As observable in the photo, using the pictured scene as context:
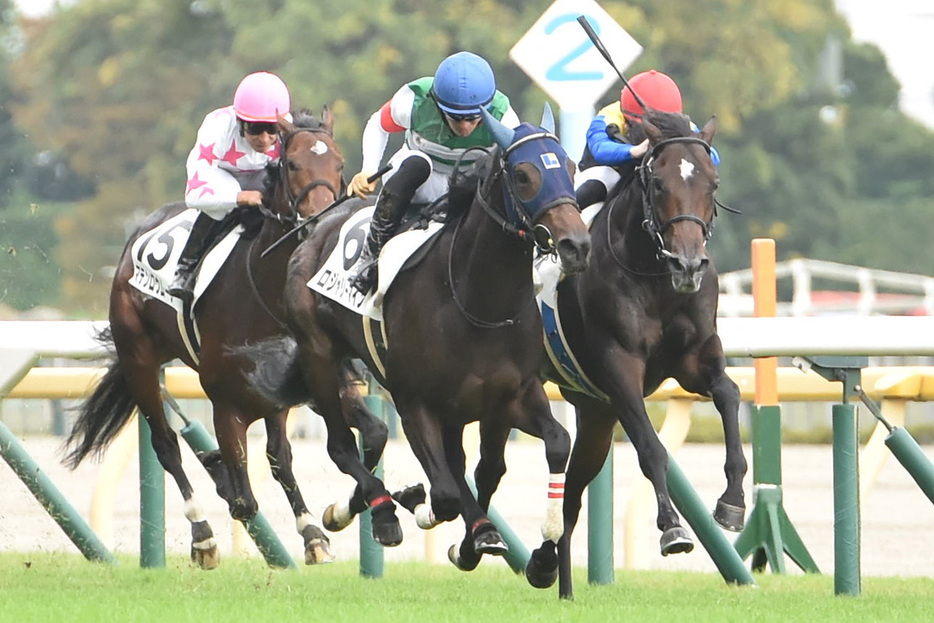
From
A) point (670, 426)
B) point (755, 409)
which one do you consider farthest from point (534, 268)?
point (670, 426)

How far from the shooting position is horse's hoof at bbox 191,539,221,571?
313 inches

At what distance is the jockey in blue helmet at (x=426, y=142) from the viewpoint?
6.58 m

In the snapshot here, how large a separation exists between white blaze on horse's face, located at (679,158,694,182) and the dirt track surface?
244cm

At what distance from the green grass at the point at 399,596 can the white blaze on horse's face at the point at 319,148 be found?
1.74 m

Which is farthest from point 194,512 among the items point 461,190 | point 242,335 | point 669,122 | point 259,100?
point 669,122

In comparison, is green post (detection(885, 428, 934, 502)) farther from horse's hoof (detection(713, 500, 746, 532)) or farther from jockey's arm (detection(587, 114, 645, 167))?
jockey's arm (detection(587, 114, 645, 167))

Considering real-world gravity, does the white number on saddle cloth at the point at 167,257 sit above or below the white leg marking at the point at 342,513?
above

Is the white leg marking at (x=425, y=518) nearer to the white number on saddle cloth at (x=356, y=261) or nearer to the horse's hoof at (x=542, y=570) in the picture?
the horse's hoof at (x=542, y=570)

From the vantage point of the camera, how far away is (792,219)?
3762 centimetres

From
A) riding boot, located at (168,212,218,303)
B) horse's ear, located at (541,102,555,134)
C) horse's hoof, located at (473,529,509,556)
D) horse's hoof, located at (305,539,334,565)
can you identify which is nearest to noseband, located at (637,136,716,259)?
horse's ear, located at (541,102,555,134)

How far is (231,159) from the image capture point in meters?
7.99

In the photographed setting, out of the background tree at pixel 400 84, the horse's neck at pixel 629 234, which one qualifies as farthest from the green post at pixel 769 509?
the background tree at pixel 400 84

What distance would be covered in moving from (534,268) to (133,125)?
32580 millimetres

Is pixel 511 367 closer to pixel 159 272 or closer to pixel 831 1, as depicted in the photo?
pixel 159 272
